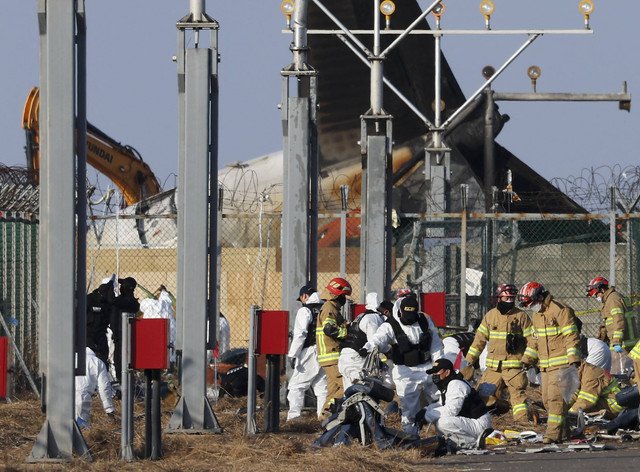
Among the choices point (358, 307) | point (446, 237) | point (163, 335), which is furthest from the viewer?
point (446, 237)

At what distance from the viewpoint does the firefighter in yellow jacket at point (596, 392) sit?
594 inches

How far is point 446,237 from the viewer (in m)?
20.6

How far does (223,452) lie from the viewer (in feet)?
37.5

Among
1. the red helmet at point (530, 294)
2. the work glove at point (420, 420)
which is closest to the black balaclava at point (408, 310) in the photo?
the work glove at point (420, 420)

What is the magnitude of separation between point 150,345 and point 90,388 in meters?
2.96

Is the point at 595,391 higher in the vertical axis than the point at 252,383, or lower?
lower

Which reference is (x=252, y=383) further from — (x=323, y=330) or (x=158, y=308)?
(x=158, y=308)

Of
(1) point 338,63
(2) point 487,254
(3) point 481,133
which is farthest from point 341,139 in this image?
(2) point 487,254

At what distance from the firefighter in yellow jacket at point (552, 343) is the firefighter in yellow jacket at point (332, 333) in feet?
6.58

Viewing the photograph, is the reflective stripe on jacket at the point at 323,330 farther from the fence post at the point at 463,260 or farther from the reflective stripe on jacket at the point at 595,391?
the fence post at the point at 463,260

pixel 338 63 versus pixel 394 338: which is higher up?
pixel 338 63

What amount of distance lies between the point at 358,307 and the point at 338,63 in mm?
24224

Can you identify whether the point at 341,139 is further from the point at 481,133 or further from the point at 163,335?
the point at 163,335

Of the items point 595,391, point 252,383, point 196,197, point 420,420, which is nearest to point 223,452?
point 252,383
